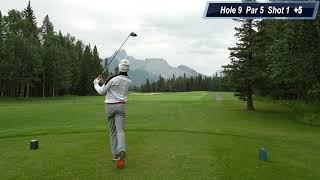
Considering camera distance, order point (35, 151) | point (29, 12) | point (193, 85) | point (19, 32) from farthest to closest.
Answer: point (193, 85) < point (29, 12) < point (19, 32) < point (35, 151)

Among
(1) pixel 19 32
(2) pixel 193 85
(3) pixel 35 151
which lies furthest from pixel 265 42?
(2) pixel 193 85

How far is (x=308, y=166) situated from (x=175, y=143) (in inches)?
172

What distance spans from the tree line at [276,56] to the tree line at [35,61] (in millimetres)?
46697

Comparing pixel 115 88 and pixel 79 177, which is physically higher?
pixel 115 88

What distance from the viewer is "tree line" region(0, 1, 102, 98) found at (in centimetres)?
7444

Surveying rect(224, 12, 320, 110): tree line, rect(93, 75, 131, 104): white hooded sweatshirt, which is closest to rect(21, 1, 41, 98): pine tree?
rect(224, 12, 320, 110): tree line

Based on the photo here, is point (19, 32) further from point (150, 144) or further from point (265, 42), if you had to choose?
point (150, 144)

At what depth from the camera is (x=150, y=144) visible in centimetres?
1200

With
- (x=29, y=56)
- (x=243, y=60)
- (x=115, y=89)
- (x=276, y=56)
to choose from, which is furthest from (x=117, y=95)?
(x=29, y=56)

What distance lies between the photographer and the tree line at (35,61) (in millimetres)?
74438

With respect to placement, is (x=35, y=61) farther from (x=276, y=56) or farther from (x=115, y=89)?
(x=115, y=89)

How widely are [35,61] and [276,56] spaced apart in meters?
58.2

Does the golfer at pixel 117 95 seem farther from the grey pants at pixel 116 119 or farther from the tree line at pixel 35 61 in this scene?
the tree line at pixel 35 61

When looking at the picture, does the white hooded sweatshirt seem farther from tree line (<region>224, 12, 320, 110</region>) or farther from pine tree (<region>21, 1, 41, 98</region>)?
pine tree (<region>21, 1, 41, 98</region>)
